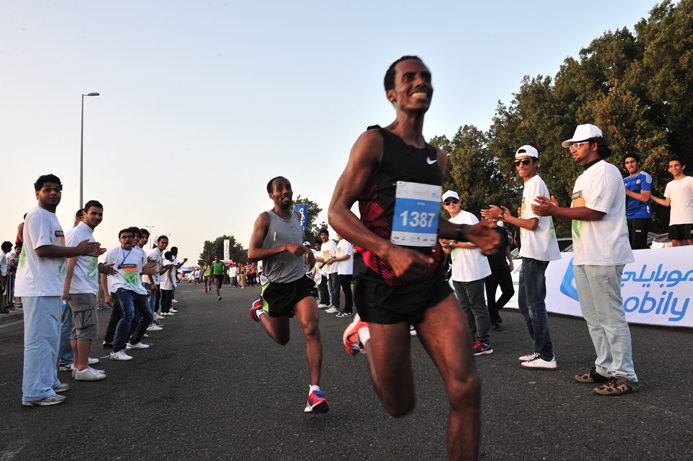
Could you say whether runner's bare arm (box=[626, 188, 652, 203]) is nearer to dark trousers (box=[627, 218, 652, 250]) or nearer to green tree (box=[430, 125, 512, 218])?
dark trousers (box=[627, 218, 652, 250])

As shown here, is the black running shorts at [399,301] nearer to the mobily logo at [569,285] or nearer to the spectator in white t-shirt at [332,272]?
the mobily logo at [569,285]

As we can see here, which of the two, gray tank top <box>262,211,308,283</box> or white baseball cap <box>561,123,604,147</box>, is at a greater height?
white baseball cap <box>561,123,604,147</box>

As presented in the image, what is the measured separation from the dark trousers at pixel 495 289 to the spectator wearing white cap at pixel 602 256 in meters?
3.86

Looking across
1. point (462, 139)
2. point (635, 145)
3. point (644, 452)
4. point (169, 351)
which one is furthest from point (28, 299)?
point (462, 139)

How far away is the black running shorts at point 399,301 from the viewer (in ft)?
7.44

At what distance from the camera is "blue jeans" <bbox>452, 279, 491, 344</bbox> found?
6.32m

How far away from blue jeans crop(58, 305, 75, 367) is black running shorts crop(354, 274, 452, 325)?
545cm

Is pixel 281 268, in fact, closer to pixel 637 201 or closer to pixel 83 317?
pixel 83 317

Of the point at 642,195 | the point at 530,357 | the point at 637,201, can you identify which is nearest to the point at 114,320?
the point at 530,357

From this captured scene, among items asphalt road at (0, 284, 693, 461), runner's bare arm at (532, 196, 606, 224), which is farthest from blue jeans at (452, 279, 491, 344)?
runner's bare arm at (532, 196, 606, 224)

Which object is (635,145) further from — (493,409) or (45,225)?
(45,225)

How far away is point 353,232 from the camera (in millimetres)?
2195

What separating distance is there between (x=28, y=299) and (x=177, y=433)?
2351mm

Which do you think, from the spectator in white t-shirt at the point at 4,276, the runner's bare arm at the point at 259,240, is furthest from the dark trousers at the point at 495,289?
the spectator in white t-shirt at the point at 4,276
